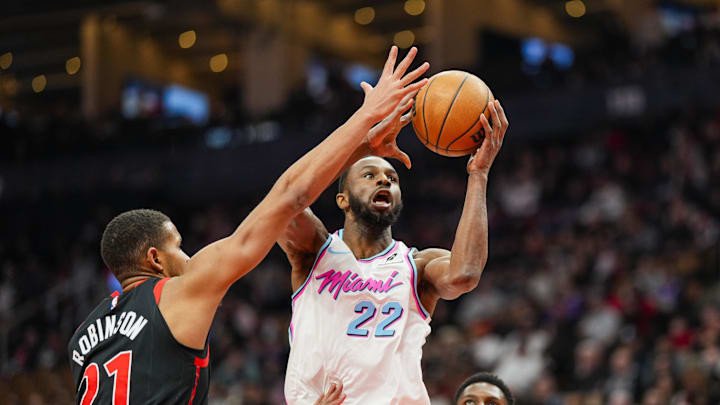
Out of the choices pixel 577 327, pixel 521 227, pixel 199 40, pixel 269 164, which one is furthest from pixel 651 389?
pixel 199 40

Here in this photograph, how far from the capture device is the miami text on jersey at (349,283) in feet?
17.9

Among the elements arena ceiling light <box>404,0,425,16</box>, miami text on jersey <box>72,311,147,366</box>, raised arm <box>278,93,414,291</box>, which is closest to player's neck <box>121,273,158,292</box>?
miami text on jersey <box>72,311,147,366</box>

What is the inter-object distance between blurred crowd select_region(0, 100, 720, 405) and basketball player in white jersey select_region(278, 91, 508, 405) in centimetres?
604

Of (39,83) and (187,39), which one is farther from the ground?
(187,39)

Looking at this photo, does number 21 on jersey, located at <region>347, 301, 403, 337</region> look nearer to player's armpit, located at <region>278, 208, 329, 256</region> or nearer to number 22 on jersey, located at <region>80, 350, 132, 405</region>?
player's armpit, located at <region>278, 208, 329, 256</region>

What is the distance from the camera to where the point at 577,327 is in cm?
1372

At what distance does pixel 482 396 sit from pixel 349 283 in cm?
119

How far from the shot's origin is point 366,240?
18.7 ft

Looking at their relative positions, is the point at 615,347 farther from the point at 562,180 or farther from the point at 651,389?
the point at 562,180

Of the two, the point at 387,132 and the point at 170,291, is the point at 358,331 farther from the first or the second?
the point at 170,291

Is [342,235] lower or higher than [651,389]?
higher

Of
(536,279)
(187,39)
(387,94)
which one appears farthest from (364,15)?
(387,94)

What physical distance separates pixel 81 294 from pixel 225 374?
5.63 meters

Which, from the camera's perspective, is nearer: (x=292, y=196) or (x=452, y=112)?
(x=292, y=196)
